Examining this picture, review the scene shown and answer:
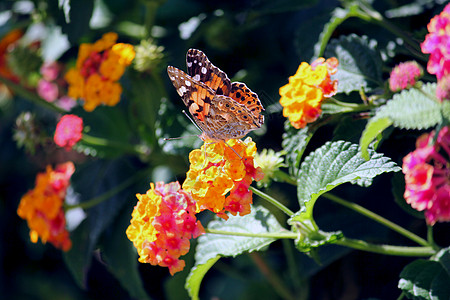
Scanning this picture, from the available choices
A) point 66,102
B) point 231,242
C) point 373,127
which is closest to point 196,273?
point 231,242

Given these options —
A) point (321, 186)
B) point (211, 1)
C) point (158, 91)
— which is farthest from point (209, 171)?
point (211, 1)

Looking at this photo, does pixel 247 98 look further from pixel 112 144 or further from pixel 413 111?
pixel 112 144

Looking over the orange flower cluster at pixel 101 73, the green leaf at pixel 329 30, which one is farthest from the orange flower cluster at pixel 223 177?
the orange flower cluster at pixel 101 73

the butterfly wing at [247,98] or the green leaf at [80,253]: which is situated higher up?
the butterfly wing at [247,98]

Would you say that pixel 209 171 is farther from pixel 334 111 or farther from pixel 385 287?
pixel 385 287

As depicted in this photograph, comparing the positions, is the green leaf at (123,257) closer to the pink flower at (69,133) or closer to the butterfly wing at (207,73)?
the pink flower at (69,133)
